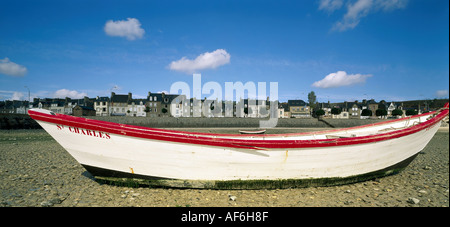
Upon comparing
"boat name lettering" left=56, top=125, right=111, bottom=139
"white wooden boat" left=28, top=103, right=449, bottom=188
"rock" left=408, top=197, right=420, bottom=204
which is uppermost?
"boat name lettering" left=56, top=125, right=111, bottom=139

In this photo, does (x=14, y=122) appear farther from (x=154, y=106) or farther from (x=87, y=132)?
(x=87, y=132)

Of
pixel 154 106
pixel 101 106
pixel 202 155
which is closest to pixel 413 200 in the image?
pixel 202 155

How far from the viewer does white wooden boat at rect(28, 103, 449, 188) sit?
5.02 metres

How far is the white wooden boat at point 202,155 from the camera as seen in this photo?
5.02 m

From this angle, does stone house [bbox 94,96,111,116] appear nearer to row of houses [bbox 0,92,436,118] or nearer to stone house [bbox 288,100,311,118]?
row of houses [bbox 0,92,436,118]

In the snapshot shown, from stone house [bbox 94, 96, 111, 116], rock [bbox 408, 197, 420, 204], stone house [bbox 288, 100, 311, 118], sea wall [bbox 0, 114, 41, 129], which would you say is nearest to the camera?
rock [bbox 408, 197, 420, 204]

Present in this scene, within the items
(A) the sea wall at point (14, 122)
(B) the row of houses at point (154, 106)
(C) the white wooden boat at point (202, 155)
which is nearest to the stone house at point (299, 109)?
(B) the row of houses at point (154, 106)

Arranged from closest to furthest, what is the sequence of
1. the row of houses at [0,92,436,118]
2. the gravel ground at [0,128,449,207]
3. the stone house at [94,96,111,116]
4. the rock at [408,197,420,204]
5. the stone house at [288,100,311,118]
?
the gravel ground at [0,128,449,207] < the rock at [408,197,420,204] < the row of houses at [0,92,436,118] < the stone house at [94,96,111,116] < the stone house at [288,100,311,118]

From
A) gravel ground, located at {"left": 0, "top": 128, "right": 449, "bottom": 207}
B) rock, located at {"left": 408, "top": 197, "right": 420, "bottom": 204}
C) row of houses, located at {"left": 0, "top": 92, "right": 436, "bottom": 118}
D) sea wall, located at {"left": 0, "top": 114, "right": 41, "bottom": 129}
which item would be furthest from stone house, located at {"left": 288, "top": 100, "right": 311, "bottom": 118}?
rock, located at {"left": 408, "top": 197, "right": 420, "bottom": 204}

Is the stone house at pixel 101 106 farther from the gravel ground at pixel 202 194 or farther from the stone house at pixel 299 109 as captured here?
the gravel ground at pixel 202 194

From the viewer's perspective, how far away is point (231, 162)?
532cm
